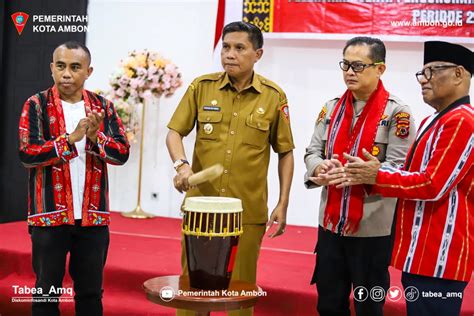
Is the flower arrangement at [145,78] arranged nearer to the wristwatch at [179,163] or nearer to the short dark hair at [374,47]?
the wristwatch at [179,163]

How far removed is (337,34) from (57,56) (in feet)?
8.94

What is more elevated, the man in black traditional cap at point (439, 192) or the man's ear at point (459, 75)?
the man's ear at point (459, 75)

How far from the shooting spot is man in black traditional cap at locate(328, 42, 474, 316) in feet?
6.61

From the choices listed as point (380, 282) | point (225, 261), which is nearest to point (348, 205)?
point (380, 282)

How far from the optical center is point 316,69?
16.6 feet

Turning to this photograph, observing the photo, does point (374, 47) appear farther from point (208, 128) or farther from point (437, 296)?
point (437, 296)

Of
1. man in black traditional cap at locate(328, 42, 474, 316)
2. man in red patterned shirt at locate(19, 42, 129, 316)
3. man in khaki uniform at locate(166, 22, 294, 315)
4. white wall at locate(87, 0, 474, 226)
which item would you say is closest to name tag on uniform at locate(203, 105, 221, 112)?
man in khaki uniform at locate(166, 22, 294, 315)

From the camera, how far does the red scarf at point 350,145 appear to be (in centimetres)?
239

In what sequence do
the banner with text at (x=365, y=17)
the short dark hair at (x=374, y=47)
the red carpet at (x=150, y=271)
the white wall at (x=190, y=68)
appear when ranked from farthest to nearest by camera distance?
the white wall at (x=190, y=68) < the banner with text at (x=365, y=17) < the red carpet at (x=150, y=271) < the short dark hair at (x=374, y=47)

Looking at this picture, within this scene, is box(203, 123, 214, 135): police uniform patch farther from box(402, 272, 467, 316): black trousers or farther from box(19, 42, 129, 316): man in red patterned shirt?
box(402, 272, 467, 316): black trousers

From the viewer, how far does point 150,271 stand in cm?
351

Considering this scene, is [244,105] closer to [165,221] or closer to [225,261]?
[225,261]

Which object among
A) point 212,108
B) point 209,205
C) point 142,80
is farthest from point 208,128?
point 142,80

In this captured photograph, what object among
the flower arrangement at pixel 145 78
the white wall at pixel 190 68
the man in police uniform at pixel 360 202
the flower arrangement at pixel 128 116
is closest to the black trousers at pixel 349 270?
the man in police uniform at pixel 360 202
